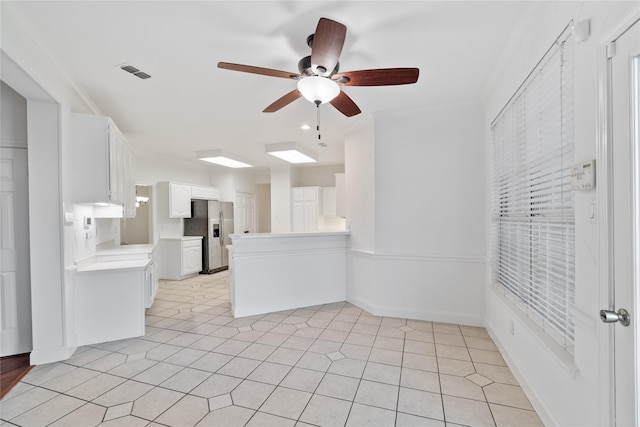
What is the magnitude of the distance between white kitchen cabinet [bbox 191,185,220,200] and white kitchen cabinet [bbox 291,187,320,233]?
1.84m

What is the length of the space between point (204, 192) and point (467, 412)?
6304mm

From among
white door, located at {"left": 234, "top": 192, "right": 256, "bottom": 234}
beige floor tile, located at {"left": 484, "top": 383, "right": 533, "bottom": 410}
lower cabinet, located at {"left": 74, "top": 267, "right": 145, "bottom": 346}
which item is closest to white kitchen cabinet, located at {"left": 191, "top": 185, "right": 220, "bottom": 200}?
white door, located at {"left": 234, "top": 192, "right": 256, "bottom": 234}

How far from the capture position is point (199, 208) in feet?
21.5

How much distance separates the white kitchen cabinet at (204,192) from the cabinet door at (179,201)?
14 cm

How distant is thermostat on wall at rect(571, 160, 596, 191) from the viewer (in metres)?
1.29

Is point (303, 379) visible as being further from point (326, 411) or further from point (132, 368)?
point (132, 368)

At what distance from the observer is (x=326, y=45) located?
69.7 inches

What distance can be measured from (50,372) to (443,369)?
325 centimetres

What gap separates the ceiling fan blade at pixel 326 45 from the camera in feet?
5.34

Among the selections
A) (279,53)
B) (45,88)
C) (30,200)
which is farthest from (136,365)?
(279,53)

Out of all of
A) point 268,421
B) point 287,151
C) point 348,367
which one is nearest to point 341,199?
point 287,151

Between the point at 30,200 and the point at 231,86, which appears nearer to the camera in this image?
the point at 30,200

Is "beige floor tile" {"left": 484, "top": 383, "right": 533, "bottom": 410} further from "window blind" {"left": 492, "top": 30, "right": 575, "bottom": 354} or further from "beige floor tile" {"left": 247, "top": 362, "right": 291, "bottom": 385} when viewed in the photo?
"beige floor tile" {"left": 247, "top": 362, "right": 291, "bottom": 385}

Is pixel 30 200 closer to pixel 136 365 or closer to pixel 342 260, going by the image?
pixel 136 365
